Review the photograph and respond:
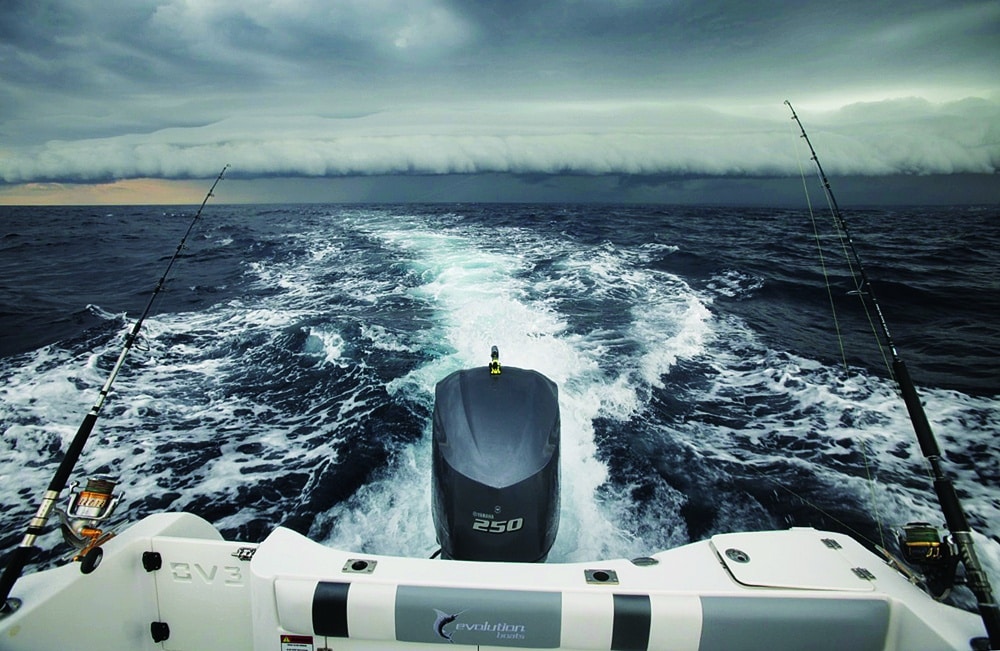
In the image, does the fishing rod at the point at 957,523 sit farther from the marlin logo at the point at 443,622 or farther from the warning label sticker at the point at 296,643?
the warning label sticker at the point at 296,643

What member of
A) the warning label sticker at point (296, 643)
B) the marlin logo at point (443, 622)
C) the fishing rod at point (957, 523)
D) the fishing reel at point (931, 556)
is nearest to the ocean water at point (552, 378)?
the warning label sticker at point (296, 643)

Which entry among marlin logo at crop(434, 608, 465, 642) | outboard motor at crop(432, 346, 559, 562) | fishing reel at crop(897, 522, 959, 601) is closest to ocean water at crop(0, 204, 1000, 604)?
outboard motor at crop(432, 346, 559, 562)

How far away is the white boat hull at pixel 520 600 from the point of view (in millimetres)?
1615

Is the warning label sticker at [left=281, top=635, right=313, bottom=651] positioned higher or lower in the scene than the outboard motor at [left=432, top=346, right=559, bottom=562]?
lower

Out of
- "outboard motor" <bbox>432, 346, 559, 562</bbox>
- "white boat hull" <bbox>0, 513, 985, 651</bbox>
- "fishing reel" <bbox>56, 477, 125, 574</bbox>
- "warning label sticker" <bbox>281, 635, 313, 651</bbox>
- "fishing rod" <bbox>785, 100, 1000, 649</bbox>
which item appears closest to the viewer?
"fishing rod" <bbox>785, 100, 1000, 649</bbox>

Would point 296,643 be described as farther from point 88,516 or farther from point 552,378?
point 552,378

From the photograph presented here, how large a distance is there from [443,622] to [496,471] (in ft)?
2.84

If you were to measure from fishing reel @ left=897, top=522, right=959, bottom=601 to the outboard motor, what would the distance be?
59.8 inches

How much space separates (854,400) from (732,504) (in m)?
2.77

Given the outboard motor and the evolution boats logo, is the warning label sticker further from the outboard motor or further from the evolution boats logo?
the outboard motor

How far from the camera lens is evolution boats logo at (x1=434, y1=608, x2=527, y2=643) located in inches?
63.9

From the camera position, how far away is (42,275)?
521 inches

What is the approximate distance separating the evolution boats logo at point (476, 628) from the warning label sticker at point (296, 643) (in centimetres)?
54

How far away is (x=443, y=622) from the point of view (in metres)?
1.64
